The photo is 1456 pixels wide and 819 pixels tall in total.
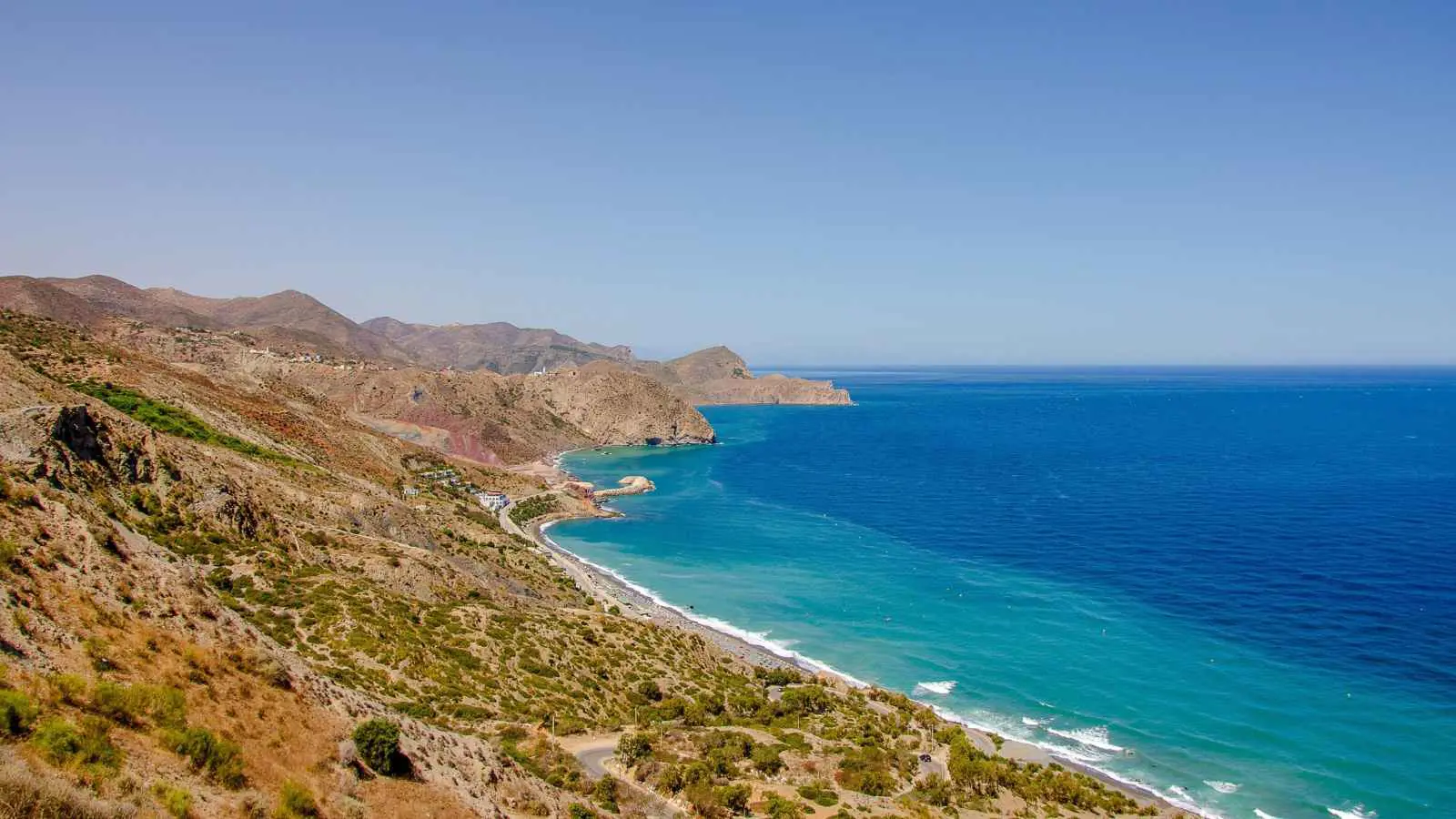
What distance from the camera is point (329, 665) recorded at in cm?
3288

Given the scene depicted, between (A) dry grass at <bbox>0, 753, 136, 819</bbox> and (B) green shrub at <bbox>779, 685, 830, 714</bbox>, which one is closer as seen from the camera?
(A) dry grass at <bbox>0, 753, 136, 819</bbox>

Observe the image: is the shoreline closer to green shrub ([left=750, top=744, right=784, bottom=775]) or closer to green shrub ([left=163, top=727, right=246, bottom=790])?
green shrub ([left=750, top=744, right=784, bottom=775])

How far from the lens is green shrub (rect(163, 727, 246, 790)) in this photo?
50.4 ft

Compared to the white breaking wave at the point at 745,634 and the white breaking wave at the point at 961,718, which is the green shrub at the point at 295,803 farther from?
the white breaking wave at the point at 745,634

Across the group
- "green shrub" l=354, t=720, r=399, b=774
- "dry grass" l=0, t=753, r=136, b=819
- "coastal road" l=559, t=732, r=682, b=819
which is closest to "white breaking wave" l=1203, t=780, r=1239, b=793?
"coastal road" l=559, t=732, r=682, b=819

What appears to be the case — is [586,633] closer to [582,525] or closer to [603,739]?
[603,739]

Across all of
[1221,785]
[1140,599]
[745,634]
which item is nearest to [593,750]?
[745,634]

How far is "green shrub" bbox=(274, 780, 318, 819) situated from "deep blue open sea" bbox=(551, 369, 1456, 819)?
43769mm

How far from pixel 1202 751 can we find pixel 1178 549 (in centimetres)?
4700

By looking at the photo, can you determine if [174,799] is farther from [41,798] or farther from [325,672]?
[325,672]

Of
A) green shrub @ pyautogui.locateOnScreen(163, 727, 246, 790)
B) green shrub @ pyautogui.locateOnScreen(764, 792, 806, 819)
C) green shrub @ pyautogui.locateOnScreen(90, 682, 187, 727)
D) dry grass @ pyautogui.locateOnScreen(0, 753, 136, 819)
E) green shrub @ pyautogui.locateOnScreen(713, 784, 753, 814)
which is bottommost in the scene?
green shrub @ pyautogui.locateOnScreen(764, 792, 806, 819)

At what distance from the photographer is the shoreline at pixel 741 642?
43.6 meters

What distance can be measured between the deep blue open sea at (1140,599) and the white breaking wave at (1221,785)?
0.14 meters

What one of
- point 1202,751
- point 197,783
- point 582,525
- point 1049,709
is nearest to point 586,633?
point 1049,709
